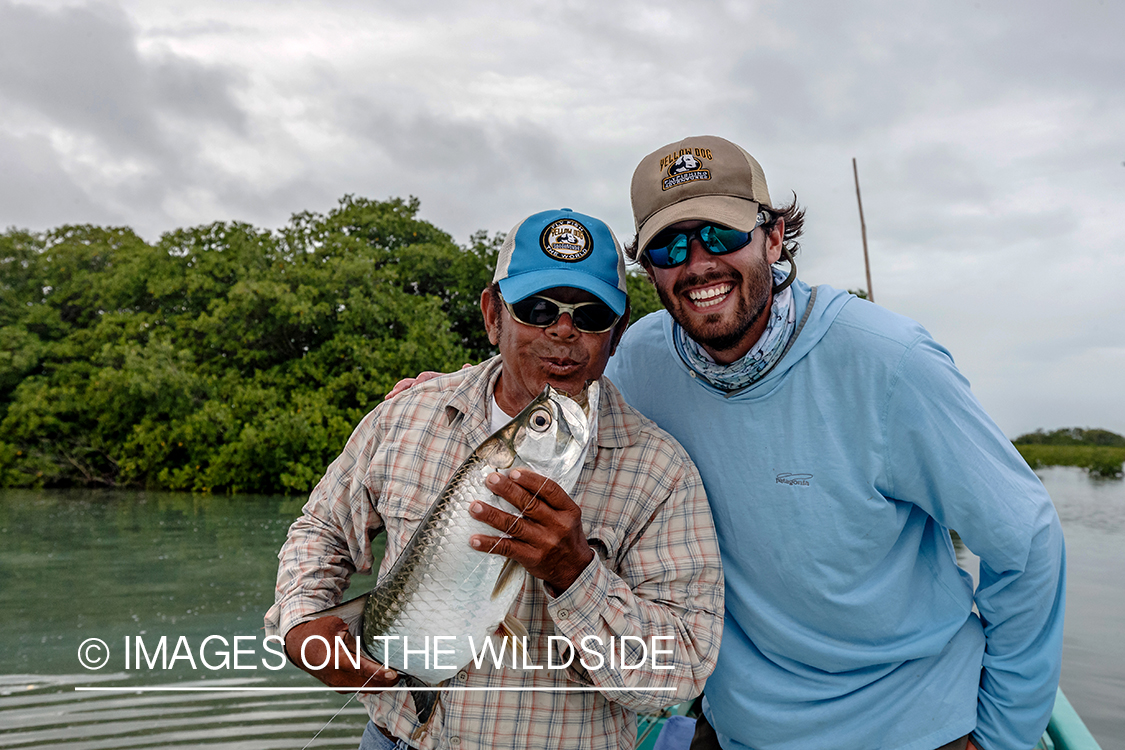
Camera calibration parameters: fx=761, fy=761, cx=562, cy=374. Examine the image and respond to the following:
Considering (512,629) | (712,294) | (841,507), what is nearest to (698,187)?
(712,294)

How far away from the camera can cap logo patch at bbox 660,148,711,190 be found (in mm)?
2562

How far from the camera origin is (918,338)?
7.92ft

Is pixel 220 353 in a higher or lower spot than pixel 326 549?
higher

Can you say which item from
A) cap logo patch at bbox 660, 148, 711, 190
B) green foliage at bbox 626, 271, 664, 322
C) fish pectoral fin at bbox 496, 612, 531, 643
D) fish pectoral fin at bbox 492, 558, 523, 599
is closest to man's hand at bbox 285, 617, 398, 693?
fish pectoral fin at bbox 496, 612, 531, 643

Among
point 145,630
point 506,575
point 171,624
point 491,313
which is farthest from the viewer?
point 171,624

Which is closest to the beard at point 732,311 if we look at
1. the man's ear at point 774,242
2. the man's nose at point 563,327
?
the man's ear at point 774,242

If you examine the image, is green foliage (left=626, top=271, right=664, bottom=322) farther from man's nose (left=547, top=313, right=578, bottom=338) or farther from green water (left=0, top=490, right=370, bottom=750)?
man's nose (left=547, top=313, right=578, bottom=338)

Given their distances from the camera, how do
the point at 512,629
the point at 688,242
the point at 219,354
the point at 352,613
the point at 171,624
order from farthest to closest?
the point at 219,354 → the point at 171,624 → the point at 688,242 → the point at 352,613 → the point at 512,629

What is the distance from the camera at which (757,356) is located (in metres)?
2.49

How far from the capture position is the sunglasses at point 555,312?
2455 millimetres

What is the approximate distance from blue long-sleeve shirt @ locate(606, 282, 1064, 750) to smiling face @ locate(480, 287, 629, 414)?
18.0 inches

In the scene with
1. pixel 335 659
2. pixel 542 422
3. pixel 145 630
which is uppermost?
pixel 542 422

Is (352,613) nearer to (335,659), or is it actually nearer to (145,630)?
(335,659)

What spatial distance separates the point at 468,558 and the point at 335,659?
564 millimetres
